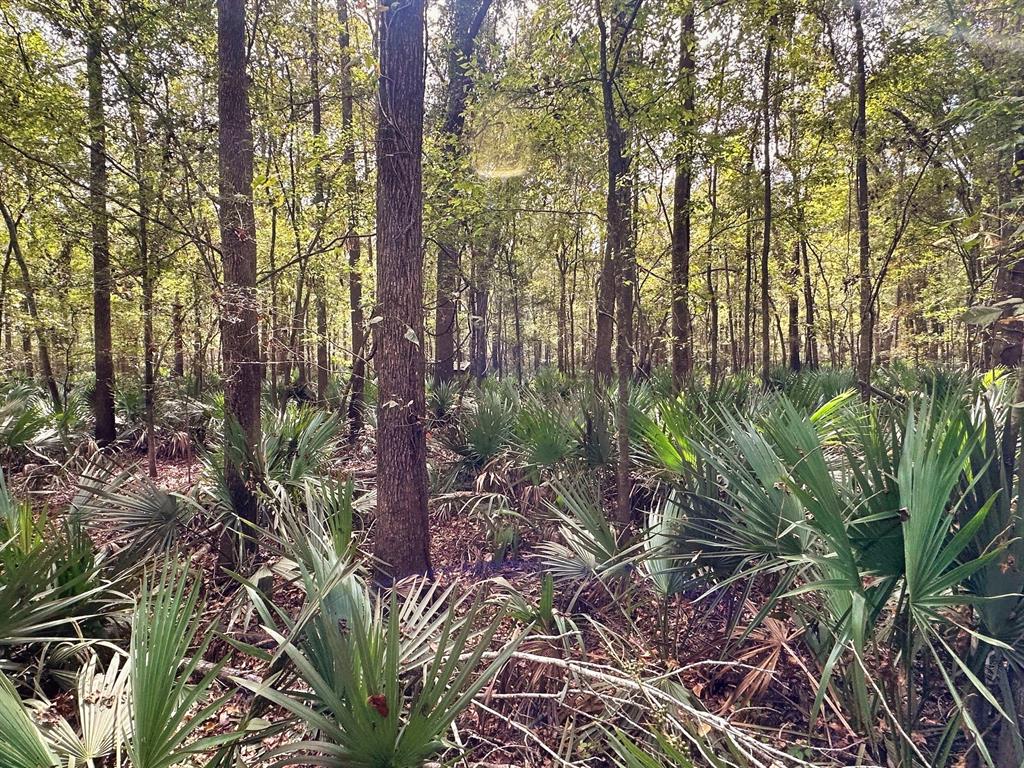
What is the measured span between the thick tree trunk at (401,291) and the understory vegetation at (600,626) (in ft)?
1.49

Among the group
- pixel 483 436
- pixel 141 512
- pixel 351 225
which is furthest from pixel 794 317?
pixel 141 512

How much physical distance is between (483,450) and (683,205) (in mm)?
5409

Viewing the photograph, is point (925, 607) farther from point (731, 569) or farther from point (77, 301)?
point (77, 301)

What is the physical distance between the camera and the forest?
1882 millimetres

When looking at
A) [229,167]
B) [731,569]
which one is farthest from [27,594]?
[229,167]

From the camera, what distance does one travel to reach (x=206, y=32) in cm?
638

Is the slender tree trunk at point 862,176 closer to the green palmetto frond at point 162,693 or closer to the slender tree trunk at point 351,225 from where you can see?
the slender tree trunk at point 351,225

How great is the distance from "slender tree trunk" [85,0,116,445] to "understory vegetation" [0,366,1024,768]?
13.8 feet

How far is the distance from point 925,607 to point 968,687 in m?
0.85

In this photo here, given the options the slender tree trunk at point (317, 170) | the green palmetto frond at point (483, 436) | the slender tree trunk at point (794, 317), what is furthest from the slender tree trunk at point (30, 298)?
the slender tree trunk at point (794, 317)

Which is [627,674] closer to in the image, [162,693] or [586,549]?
[586,549]

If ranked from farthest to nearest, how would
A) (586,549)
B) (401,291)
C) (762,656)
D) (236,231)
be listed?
(236,231) → (401,291) → (586,549) → (762,656)

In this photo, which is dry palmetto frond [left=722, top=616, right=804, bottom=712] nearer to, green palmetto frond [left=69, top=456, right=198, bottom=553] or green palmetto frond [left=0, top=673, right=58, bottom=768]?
green palmetto frond [left=0, top=673, right=58, bottom=768]

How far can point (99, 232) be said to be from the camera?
6.88 metres
